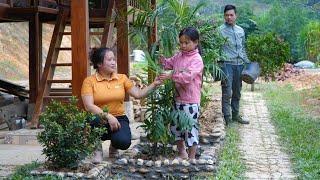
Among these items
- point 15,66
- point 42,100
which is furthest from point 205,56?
point 15,66

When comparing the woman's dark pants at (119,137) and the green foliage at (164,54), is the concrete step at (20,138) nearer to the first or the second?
the green foliage at (164,54)

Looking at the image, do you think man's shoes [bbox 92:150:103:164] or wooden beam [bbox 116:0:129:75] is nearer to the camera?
man's shoes [bbox 92:150:103:164]

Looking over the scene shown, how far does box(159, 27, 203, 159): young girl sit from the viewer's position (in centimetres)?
564

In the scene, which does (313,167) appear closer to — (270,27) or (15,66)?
(15,66)

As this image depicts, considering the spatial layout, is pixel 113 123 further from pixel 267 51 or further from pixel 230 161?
pixel 267 51

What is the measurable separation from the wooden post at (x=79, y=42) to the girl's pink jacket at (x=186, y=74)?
33.1 inches

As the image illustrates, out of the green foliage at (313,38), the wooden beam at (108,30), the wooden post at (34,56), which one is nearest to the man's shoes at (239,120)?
the wooden beam at (108,30)

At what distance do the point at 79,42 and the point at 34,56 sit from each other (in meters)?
5.35

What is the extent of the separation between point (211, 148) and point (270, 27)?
28567 mm

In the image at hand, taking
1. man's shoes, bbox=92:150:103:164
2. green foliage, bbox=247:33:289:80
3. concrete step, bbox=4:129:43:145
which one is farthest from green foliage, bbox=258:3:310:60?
man's shoes, bbox=92:150:103:164

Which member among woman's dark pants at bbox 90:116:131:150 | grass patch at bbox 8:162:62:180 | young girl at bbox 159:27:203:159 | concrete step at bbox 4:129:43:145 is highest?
young girl at bbox 159:27:203:159

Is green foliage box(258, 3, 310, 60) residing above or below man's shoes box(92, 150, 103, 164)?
above

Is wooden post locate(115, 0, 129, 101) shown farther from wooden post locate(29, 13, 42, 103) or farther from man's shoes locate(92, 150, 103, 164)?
man's shoes locate(92, 150, 103, 164)

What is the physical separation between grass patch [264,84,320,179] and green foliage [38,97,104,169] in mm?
1986
